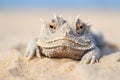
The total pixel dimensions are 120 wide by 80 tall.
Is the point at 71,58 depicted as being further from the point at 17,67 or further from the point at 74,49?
the point at 17,67

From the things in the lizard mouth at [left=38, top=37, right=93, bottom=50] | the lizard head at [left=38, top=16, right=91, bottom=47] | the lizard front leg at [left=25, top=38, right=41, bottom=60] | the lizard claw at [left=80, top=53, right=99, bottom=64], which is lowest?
the lizard claw at [left=80, top=53, right=99, bottom=64]

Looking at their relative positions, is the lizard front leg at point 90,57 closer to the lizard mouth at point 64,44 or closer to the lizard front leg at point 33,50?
the lizard mouth at point 64,44

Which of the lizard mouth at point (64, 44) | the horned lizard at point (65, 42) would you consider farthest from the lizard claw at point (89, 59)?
the lizard mouth at point (64, 44)

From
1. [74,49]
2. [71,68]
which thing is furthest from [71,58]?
[71,68]

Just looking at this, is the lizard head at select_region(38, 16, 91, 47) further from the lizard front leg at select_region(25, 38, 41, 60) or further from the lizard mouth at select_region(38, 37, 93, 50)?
the lizard front leg at select_region(25, 38, 41, 60)

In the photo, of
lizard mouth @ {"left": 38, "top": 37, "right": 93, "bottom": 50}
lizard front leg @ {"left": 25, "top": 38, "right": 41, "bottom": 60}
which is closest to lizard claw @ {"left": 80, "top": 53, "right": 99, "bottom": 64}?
lizard mouth @ {"left": 38, "top": 37, "right": 93, "bottom": 50}

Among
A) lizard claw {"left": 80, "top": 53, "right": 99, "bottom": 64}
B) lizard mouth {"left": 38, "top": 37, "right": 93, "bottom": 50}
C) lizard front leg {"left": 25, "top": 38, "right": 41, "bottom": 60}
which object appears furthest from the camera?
lizard front leg {"left": 25, "top": 38, "right": 41, "bottom": 60}

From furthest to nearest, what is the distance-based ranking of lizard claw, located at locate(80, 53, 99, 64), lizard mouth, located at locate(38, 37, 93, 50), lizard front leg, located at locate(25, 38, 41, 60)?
lizard front leg, located at locate(25, 38, 41, 60)
lizard claw, located at locate(80, 53, 99, 64)
lizard mouth, located at locate(38, 37, 93, 50)

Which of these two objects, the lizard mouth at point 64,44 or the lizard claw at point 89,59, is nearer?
the lizard mouth at point 64,44

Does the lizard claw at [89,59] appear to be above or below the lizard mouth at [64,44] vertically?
below
